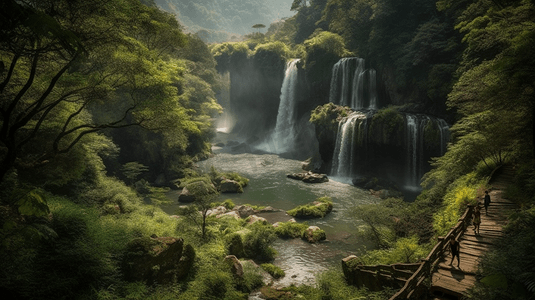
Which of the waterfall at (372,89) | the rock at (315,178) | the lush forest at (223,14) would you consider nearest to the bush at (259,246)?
the rock at (315,178)

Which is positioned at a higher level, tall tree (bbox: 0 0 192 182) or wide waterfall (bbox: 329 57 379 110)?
wide waterfall (bbox: 329 57 379 110)

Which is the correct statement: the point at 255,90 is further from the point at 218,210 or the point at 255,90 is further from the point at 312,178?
the point at 218,210

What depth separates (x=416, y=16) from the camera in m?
36.7

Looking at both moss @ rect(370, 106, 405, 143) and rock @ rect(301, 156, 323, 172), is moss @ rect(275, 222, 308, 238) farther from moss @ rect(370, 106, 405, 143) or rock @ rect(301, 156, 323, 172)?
rock @ rect(301, 156, 323, 172)

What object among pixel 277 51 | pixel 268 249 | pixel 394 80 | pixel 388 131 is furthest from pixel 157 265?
pixel 277 51

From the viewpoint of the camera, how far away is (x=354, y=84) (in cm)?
4116

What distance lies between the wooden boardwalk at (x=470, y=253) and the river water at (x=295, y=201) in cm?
618

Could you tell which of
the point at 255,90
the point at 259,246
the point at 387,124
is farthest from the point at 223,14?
the point at 259,246

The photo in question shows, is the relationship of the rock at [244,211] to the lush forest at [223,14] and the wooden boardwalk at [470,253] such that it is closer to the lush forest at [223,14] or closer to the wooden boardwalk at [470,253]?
the wooden boardwalk at [470,253]

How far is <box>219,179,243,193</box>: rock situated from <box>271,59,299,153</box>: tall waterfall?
22.8 meters

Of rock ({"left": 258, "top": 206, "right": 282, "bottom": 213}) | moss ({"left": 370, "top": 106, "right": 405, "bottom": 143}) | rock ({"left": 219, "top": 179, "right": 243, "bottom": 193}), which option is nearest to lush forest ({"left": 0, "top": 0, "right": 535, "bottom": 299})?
rock ({"left": 258, "top": 206, "right": 282, "bottom": 213})

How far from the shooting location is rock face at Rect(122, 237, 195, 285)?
9875 millimetres

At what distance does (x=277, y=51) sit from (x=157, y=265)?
165ft

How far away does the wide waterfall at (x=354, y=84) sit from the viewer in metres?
39.7
